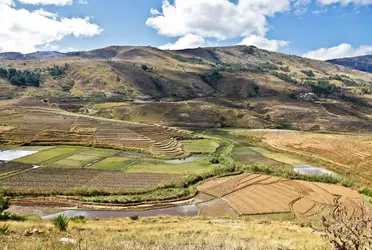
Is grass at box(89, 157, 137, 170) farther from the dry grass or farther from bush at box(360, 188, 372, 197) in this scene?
bush at box(360, 188, 372, 197)

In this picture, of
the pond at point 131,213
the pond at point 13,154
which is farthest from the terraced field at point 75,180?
the pond at point 13,154

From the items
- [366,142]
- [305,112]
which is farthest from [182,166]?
[305,112]

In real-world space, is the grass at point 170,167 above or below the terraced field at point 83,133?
below

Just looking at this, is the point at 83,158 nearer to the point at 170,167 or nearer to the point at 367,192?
the point at 170,167

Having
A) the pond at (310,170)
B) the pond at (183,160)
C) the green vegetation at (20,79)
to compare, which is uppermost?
the green vegetation at (20,79)

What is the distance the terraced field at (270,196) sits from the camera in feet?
139

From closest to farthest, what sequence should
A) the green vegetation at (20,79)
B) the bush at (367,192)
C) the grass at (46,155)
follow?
the bush at (367,192) < the grass at (46,155) < the green vegetation at (20,79)

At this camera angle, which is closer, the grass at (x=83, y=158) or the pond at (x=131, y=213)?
the pond at (x=131, y=213)

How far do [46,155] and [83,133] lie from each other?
18.5 metres

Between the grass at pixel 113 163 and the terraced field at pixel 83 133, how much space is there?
28.1 ft

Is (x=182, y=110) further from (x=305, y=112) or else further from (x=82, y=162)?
(x=82, y=162)

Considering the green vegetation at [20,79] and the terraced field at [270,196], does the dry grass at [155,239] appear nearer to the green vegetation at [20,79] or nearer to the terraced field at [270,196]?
the terraced field at [270,196]

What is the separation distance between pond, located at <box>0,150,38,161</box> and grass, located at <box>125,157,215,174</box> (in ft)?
71.2

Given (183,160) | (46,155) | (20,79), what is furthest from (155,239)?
(20,79)
